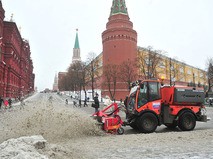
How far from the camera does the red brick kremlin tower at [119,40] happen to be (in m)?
54.3

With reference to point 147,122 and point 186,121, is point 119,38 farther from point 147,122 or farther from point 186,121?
point 147,122

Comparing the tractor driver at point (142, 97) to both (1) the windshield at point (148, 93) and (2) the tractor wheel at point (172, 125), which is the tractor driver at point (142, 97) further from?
(2) the tractor wheel at point (172, 125)

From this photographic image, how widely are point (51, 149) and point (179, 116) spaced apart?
25.7ft

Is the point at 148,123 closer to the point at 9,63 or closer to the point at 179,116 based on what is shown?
the point at 179,116

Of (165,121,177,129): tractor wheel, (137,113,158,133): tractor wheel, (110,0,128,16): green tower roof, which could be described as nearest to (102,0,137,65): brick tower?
(110,0,128,16): green tower roof

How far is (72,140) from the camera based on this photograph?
30.0 ft

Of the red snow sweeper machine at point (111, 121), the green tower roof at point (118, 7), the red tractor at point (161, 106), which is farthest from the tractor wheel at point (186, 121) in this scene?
the green tower roof at point (118, 7)

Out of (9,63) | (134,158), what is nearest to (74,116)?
(134,158)

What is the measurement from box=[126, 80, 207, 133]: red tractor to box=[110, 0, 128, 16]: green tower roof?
163ft

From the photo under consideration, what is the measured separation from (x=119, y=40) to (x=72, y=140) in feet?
156

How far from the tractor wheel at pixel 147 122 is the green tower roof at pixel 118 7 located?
167ft

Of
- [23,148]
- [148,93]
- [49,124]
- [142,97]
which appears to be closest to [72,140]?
[49,124]

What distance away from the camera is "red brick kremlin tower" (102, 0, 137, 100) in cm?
5434

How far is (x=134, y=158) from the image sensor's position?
6.30 meters
